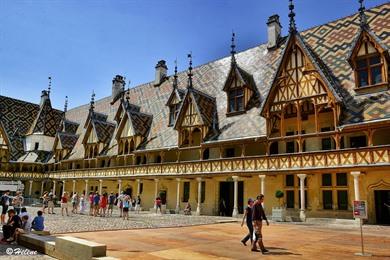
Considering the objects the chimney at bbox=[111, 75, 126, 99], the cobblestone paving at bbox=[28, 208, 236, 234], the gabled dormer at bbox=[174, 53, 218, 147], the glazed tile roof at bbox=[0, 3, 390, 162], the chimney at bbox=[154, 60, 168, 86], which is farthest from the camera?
the chimney at bbox=[111, 75, 126, 99]

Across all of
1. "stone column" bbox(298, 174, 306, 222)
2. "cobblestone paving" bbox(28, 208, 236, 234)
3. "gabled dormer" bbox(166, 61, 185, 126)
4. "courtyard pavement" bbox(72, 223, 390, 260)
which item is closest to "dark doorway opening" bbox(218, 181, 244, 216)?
"cobblestone paving" bbox(28, 208, 236, 234)

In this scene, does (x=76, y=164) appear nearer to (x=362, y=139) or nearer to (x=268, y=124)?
(x=268, y=124)

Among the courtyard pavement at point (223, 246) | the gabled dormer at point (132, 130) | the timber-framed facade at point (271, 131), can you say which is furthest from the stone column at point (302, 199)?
the gabled dormer at point (132, 130)

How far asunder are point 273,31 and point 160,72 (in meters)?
14.9

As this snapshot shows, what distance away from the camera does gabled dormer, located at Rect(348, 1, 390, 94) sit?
58.8 ft

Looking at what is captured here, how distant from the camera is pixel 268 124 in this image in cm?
2078

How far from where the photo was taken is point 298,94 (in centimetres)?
1989

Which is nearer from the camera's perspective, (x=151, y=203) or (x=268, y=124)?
(x=268, y=124)

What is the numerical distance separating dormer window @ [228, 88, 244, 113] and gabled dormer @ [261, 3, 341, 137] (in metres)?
3.71

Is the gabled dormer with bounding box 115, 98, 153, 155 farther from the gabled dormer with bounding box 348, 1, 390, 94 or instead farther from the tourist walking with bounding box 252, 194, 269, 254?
the tourist walking with bounding box 252, 194, 269, 254

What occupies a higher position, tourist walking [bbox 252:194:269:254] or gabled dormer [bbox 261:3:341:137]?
gabled dormer [bbox 261:3:341:137]

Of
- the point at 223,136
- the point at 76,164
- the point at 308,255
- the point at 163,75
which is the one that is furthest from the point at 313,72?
the point at 76,164

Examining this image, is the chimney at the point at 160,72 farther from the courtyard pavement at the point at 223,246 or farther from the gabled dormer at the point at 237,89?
the courtyard pavement at the point at 223,246

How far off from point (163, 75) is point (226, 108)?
14775 millimetres
